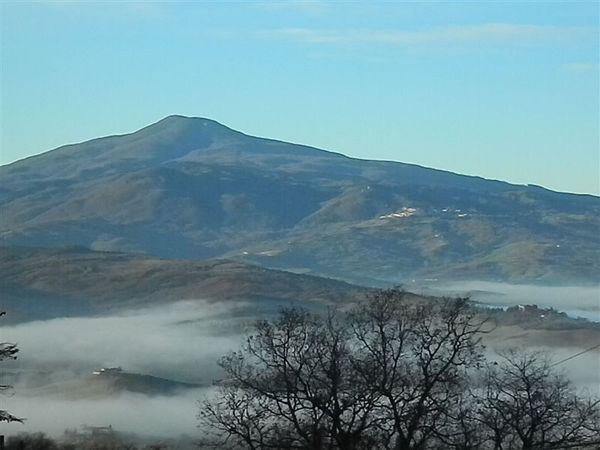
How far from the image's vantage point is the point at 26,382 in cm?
12162

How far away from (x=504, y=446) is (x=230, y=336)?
4749 inches

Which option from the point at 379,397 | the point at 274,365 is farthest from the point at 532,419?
the point at 274,365

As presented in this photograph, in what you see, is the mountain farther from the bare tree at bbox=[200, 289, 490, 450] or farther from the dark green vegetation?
the bare tree at bbox=[200, 289, 490, 450]

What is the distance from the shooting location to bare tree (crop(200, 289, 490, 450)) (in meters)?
21.2

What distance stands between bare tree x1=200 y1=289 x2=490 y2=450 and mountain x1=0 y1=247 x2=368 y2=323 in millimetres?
140036

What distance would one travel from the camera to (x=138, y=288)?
191625 millimetres

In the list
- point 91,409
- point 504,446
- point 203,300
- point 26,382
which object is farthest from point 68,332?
point 504,446

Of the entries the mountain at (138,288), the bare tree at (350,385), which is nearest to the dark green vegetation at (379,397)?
the bare tree at (350,385)

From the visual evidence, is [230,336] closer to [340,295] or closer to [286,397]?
[340,295]

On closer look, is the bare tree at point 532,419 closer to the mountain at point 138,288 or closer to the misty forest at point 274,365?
the misty forest at point 274,365

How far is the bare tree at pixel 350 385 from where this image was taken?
69.6ft

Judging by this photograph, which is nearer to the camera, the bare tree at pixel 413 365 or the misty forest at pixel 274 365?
the bare tree at pixel 413 365

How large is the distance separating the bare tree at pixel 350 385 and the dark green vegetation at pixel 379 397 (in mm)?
24

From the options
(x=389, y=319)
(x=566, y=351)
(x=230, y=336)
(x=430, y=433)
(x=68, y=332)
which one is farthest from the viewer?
(x=68, y=332)
